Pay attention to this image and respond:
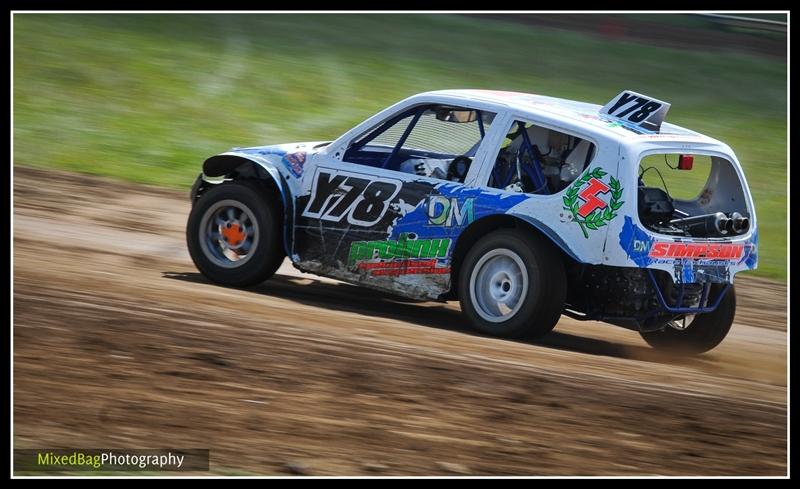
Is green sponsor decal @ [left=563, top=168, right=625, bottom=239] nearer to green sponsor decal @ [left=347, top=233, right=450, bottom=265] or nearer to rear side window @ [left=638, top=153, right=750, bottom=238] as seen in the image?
rear side window @ [left=638, top=153, right=750, bottom=238]

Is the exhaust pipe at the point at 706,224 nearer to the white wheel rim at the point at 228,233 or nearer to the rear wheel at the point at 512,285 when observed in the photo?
the rear wheel at the point at 512,285

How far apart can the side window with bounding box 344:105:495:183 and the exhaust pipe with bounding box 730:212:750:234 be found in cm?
190

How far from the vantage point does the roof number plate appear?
316 inches

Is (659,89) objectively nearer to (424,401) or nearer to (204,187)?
(204,187)

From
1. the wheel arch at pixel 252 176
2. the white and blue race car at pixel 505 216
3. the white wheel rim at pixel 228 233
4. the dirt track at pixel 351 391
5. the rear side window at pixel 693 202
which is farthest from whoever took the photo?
the white wheel rim at pixel 228 233

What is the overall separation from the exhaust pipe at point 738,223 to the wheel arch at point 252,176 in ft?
10.7

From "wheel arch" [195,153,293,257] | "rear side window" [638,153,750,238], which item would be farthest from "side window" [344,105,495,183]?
"rear side window" [638,153,750,238]

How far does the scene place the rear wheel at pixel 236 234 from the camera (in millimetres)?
8719

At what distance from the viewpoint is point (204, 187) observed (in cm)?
912

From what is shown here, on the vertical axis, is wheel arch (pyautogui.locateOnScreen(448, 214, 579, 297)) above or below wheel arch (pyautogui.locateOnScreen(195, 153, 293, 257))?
below

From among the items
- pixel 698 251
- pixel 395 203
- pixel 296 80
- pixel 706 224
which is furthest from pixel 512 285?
pixel 296 80

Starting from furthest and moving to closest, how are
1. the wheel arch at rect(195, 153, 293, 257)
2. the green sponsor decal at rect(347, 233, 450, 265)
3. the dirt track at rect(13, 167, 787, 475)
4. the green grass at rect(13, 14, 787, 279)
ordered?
the green grass at rect(13, 14, 787, 279) < the wheel arch at rect(195, 153, 293, 257) < the green sponsor decal at rect(347, 233, 450, 265) < the dirt track at rect(13, 167, 787, 475)

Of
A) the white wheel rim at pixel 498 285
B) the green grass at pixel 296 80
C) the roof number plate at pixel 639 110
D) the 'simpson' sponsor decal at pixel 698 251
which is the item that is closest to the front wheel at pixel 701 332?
the 'simpson' sponsor decal at pixel 698 251

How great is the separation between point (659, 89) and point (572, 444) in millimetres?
15336
